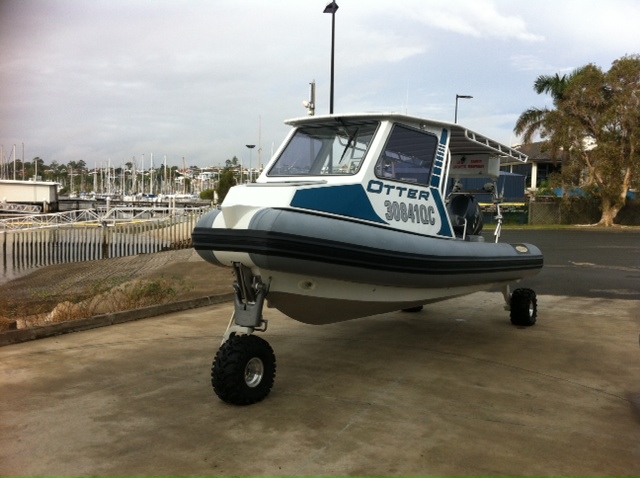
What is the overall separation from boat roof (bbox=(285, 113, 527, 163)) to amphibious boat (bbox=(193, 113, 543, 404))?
0.8 inches

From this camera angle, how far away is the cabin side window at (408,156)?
5844 millimetres

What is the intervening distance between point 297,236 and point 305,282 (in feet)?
1.94

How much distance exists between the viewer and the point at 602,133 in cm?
3303

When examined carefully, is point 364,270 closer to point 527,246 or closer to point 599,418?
point 599,418

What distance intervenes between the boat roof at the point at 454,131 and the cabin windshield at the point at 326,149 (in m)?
0.08

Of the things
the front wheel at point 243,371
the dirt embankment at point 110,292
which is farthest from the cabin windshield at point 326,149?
the dirt embankment at point 110,292

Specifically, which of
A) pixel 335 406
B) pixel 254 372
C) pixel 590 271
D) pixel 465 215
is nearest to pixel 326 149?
pixel 254 372

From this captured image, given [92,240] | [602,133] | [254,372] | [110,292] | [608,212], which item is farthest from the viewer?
[608,212]

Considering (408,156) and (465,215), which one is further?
(465,215)

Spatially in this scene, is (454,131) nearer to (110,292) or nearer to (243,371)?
(243,371)

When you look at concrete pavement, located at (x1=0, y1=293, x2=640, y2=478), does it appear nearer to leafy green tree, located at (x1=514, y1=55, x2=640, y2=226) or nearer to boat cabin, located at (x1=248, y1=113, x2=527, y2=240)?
boat cabin, located at (x1=248, y1=113, x2=527, y2=240)

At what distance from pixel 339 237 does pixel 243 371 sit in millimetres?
1357

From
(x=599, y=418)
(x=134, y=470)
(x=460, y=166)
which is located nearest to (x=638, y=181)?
(x=460, y=166)

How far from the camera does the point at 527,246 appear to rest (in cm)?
795
